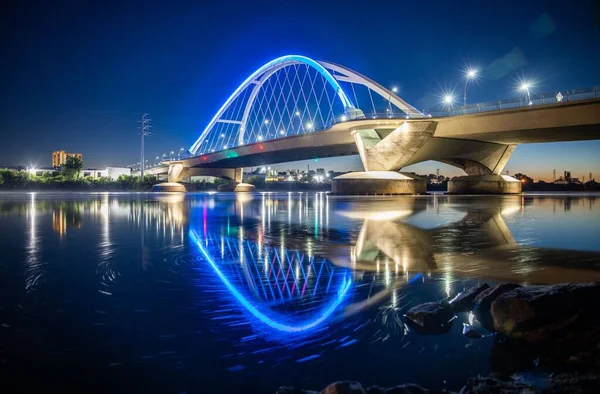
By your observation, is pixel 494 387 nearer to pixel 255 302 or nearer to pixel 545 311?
pixel 545 311

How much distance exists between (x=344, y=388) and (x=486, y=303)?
2493mm

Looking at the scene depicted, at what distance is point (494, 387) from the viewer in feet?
10.4

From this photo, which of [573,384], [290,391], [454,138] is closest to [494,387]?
[573,384]

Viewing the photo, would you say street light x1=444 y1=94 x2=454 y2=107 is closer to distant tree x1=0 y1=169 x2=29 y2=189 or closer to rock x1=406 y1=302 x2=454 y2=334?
rock x1=406 y1=302 x2=454 y2=334

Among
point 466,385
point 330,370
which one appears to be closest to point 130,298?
point 330,370

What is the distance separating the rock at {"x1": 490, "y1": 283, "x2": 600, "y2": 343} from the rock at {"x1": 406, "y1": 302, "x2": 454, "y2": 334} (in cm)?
49

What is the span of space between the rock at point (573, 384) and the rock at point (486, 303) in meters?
1.08

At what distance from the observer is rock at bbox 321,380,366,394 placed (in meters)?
2.95

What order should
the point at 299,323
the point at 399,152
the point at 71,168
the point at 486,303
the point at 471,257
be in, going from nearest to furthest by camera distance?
the point at 299,323 → the point at 486,303 → the point at 471,257 → the point at 399,152 → the point at 71,168

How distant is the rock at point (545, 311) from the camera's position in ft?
12.5

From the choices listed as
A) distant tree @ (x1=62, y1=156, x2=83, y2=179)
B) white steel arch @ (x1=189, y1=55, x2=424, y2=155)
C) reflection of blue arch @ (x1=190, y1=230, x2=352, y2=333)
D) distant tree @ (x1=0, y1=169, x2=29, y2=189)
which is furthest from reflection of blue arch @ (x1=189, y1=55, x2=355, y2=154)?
reflection of blue arch @ (x1=190, y1=230, x2=352, y2=333)

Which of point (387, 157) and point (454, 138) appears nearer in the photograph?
point (454, 138)

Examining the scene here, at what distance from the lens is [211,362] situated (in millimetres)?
3467

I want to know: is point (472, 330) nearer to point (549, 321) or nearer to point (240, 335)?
point (549, 321)
